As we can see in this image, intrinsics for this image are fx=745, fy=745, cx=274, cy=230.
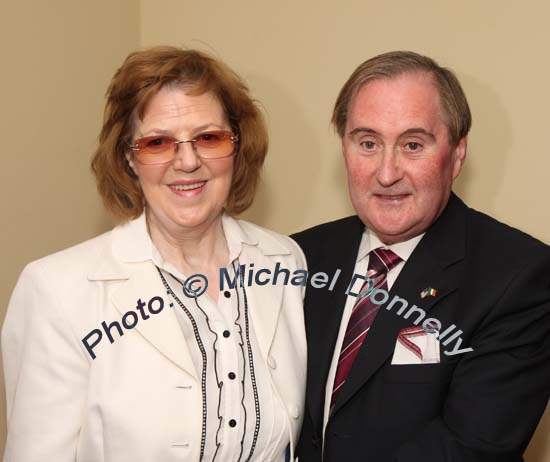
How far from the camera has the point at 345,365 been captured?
205 centimetres

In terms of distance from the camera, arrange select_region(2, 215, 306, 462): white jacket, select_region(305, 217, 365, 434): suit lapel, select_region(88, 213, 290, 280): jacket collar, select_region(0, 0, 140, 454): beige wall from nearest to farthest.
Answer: select_region(2, 215, 306, 462): white jacket, select_region(88, 213, 290, 280): jacket collar, select_region(305, 217, 365, 434): suit lapel, select_region(0, 0, 140, 454): beige wall

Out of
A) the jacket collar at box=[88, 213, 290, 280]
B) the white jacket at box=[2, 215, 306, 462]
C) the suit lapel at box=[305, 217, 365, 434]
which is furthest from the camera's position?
the suit lapel at box=[305, 217, 365, 434]

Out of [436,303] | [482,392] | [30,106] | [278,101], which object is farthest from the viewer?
[278,101]

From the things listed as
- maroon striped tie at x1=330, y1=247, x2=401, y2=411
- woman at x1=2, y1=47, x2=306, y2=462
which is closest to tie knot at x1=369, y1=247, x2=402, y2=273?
maroon striped tie at x1=330, y1=247, x2=401, y2=411

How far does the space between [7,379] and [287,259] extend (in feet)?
2.83

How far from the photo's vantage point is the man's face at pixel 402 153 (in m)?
2.06

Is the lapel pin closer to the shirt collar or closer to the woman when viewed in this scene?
the shirt collar

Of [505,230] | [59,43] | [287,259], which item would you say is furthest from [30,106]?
[505,230]

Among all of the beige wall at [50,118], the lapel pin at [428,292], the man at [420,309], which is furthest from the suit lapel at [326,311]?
the beige wall at [50,118]

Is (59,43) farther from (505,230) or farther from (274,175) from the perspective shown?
(505,230)

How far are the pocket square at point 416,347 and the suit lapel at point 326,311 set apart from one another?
20 cm

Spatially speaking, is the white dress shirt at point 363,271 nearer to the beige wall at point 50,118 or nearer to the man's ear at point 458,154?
the man's ear at point 458,154
